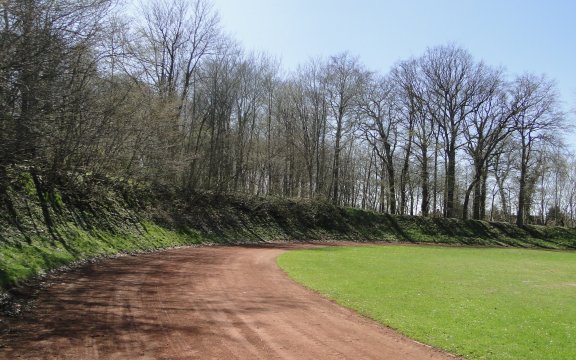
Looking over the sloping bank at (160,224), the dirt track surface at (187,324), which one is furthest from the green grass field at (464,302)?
the sloping bank at (160,224)

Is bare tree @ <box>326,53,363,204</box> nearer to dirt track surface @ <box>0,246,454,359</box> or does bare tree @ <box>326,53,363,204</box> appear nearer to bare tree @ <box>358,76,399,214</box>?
bare tree @ <box>358,76,399,214</box>

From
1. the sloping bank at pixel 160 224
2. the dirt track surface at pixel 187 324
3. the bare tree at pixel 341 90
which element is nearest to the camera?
the dirt track surface at pixel 187 324

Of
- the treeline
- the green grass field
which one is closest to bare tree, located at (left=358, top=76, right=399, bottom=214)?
the treeline

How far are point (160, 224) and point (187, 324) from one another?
21278 mm

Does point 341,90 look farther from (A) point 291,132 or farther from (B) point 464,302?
(B) point 464,302

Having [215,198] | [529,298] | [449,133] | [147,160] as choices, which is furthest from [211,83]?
[529,298]

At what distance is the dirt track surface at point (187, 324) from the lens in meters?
7.25

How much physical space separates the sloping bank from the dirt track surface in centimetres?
257

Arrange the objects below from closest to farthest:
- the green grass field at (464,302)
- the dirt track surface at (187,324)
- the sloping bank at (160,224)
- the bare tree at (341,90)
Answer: the dirt track surface at (187,324)
the green grass field at (464,302)
the sloping bank at (160,224)
the bare tree at (341,90)

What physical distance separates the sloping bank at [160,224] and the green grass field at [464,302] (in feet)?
29.6

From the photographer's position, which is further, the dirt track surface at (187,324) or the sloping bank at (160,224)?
the sloping bank at (160,224)

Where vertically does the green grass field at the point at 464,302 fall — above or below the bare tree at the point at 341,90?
below

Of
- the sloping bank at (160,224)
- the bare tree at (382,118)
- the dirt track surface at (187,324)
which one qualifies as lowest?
the dirt track surface at (187,324)

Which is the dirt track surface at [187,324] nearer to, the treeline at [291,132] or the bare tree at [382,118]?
the treeline at [291,132]
